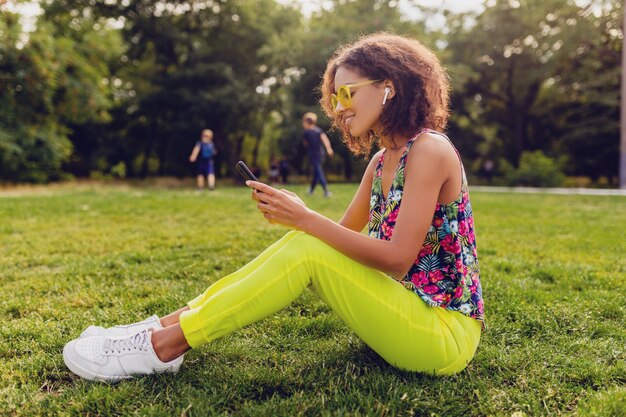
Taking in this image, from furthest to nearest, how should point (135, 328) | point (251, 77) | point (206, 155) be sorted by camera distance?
point (251, 77) < point (206, 155) < point (135, 328)

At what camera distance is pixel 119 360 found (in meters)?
2.01

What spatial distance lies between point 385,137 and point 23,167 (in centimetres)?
2313

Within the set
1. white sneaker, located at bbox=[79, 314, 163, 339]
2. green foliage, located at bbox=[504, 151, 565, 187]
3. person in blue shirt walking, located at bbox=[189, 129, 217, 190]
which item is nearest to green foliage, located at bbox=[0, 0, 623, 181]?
green foliage, located at bbox=[504, 151, 565, 187]

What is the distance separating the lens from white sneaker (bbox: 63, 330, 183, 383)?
1.99m

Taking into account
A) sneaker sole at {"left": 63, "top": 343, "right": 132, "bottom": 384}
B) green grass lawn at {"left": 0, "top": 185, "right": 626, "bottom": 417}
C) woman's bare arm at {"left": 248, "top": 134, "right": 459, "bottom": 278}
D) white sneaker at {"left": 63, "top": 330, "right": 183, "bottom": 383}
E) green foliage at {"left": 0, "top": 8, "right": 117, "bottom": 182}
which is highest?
green foliage at {"left": 0, "top": 8, "right": 117, "bottom": 182}

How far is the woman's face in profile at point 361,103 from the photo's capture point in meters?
2.05

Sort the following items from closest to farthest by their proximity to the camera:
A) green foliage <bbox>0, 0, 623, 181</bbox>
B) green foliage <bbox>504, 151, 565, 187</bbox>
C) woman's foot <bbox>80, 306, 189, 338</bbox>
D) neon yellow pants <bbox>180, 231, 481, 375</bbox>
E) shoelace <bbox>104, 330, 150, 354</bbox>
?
1. neon yellow pants <bbox>180, 231, 481, 375</bbox>
2. shoelace <bbox>104, 330, 150, 354</bbox>
3. woman's foot <bbox>80, 306, 189, 338</bbox>
4. green foliage <bbox>0, 0, 623, 181</bbox>
5. green foliage <bbox>504, 151, 565, 187</bbox>

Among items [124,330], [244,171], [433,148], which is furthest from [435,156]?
[124,330]

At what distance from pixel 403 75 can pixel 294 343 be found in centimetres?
143

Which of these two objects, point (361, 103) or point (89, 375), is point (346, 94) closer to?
point (361, 103)

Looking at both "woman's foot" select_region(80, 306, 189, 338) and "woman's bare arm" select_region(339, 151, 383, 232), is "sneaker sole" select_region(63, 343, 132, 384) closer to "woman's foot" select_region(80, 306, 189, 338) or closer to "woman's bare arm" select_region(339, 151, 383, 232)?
"woman's foot" select_region(80, 306, 189, 338)

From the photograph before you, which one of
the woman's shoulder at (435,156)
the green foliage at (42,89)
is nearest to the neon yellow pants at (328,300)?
the woman's shoulder at (435,156)

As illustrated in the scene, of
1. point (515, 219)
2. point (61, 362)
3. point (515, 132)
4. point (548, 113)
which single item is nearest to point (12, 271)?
point (61, 362)

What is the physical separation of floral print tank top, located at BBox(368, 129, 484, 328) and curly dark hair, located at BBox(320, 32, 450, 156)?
10cm
